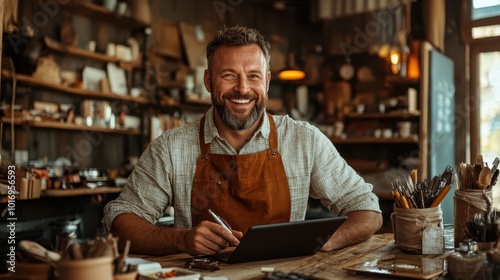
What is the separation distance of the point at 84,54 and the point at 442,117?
3.99 m

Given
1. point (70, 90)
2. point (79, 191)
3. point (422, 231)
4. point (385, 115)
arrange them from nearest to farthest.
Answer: point (422, 231)
point (79, 191)
point (70, 90)
point (385, 115)

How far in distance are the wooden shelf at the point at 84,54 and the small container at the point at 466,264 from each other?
401 centimetres

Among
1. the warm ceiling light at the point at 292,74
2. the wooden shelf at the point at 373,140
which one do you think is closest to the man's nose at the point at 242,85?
the warm ceiling light at the point at 292,74

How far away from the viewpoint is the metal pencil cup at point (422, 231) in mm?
1750

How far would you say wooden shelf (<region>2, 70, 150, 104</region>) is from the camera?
Result: 4.17 metres

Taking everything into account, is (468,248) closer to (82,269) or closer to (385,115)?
(82,269)

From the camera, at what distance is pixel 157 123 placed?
17.8ft

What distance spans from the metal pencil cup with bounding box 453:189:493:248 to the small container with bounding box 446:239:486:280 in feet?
1.37

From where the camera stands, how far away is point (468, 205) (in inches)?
71.2

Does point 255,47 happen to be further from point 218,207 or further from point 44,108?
point 44,108

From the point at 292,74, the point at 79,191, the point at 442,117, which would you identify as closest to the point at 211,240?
the point at 79,191

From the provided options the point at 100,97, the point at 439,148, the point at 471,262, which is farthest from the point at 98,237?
the point at 439,148

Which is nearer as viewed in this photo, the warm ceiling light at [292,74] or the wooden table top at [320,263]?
the wooden table top at [320,263]

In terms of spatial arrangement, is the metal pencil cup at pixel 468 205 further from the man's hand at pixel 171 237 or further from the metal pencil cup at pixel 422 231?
the man's hand at pixel 171 237
